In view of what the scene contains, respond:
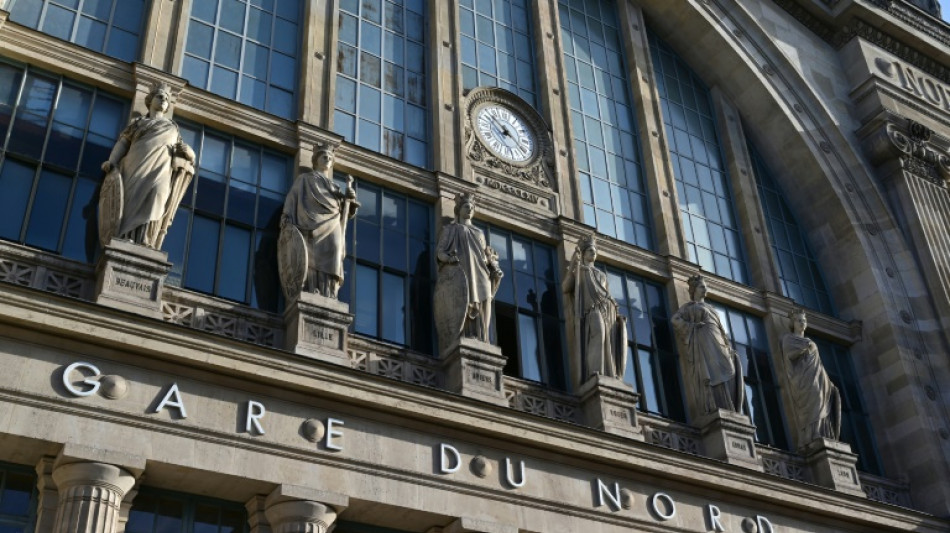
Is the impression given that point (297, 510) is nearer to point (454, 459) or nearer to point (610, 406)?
point (454, 459)

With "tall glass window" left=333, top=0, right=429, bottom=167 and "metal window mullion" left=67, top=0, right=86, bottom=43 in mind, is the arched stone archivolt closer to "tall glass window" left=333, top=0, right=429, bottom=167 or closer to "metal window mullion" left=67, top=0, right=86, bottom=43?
"tall glass window" left=333, top=0, right=429, bottom=167

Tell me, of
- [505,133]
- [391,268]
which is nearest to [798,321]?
[505,133]

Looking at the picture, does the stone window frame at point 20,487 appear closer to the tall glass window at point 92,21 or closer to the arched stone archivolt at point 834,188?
the tall glass window at point 92,21

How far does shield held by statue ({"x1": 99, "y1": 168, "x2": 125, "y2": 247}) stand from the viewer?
15773mm

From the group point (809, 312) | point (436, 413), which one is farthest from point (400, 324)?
point (809, 312)

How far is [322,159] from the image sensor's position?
18828mm

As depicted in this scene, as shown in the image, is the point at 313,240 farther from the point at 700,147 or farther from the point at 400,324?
the point at 700,147

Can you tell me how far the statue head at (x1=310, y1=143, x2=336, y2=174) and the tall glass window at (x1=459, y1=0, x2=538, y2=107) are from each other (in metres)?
5.13

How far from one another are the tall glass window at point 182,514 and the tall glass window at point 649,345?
8.66 meters

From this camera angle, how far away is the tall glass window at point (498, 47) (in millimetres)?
23938

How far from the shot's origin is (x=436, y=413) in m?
16.7

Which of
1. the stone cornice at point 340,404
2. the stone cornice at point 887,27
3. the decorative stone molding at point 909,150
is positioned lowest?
the stone cornice at point 340,404

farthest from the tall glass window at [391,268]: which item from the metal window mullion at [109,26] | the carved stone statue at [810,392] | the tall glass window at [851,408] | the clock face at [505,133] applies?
the tall glass window at [851,408]

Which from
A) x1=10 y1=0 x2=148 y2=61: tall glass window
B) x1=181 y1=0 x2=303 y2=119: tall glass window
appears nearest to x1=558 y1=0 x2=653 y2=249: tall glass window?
x1=181 y1=0 x2=303 y2=119: tall glass window
